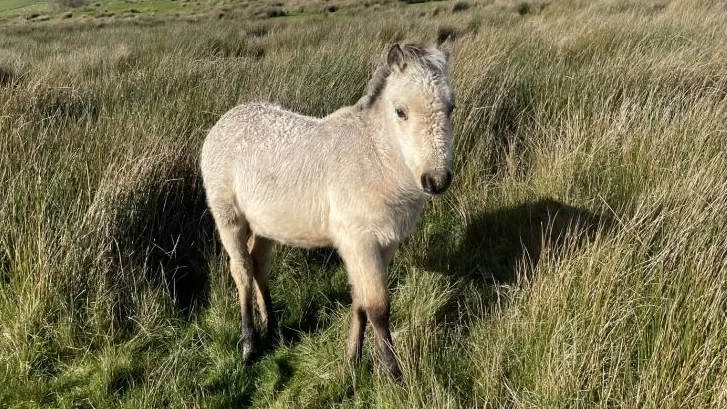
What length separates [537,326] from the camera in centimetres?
262

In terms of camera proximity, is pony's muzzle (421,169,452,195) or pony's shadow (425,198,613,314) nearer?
pony's muzzle (421,169,452,195)

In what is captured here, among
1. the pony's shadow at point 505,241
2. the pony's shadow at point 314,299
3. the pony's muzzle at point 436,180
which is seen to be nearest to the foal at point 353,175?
the pony's muzzle at point 436,180

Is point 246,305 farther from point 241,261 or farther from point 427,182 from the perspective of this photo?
point 427,182

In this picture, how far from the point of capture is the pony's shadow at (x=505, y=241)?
11.3 feet

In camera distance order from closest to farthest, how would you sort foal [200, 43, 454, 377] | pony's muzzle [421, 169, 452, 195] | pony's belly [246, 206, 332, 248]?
1. pony's muzzle [421, 169, 452, 195]
2. foal [200, 43, 454, 377]
3. pony's belly [246, 206, 332, 248]

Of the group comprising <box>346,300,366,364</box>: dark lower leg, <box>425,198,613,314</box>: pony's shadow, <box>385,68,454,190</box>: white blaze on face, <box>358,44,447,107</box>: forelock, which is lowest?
<box>346,300,366,364</box>: dark lower leg

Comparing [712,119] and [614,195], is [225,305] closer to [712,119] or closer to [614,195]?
[614,195]

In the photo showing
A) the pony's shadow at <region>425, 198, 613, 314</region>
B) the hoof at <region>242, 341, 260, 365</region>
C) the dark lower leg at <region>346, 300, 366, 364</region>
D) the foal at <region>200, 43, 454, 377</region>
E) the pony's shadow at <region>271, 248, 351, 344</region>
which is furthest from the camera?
the pony's shadow at <region>271, 248, 351, 344</region>

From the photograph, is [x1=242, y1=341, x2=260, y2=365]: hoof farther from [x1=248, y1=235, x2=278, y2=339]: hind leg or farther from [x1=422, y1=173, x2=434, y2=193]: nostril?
[x1=422, y1=173, x2=434, y2=193]: nostril

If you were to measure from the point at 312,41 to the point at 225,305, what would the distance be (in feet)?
28.3

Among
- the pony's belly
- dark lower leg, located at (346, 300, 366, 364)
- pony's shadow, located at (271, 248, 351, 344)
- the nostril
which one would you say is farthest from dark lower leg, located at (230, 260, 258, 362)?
the nostril

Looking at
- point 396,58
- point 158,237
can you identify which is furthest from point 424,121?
point 158,237

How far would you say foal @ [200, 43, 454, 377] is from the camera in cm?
240

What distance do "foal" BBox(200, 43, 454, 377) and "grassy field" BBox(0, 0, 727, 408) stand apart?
0.40 meters
